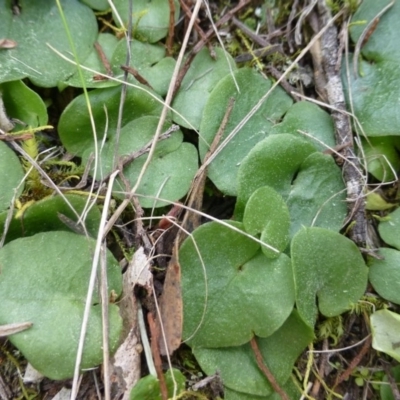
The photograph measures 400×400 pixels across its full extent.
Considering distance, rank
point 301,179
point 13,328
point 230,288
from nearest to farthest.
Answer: point 13,328, point 230,288, point 301,179

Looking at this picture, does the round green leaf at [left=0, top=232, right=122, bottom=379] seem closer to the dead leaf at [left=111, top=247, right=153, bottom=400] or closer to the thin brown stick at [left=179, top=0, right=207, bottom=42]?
the dead leaf at [left=111, top=247, right=153, bottom=400]

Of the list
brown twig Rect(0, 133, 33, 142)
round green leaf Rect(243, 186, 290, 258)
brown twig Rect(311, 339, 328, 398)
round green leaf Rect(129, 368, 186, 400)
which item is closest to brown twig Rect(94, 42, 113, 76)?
brown twig Rect(0, 133, 33, 142)

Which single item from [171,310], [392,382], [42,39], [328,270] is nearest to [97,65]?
[42,39]

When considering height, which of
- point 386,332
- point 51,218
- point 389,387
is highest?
point 51,218

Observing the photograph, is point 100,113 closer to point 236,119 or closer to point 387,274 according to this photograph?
point 236,119

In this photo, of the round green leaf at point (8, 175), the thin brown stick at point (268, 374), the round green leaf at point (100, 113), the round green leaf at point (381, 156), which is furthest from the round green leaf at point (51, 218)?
the round green leaf at point (381, 156)

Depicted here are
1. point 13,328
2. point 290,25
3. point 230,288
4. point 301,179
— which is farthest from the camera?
point 290,25
